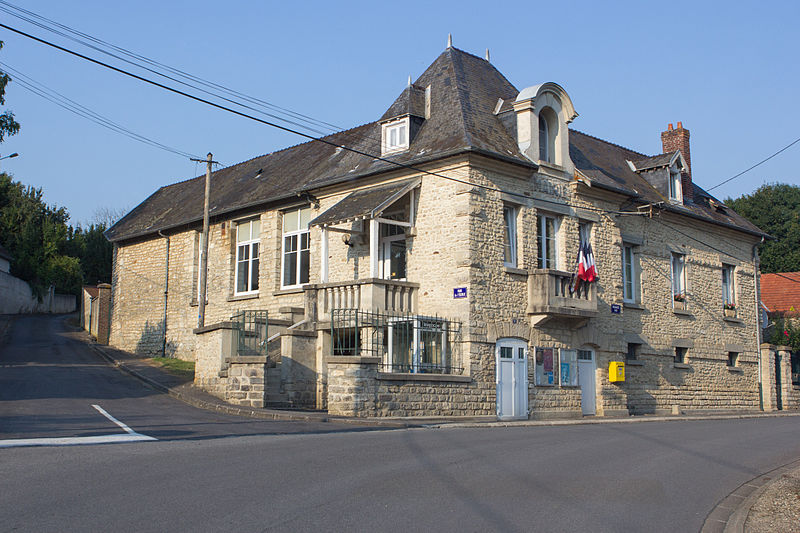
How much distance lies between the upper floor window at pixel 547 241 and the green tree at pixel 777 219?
3412cm

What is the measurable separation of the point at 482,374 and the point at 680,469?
29.4 ft

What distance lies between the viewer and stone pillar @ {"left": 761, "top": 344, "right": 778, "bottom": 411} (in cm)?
2892

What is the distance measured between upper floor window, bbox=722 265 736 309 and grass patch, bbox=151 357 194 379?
61.8 ft

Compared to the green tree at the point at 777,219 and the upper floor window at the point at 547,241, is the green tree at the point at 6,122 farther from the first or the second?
the green tree at the point at 777,219

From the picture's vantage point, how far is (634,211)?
24453mm

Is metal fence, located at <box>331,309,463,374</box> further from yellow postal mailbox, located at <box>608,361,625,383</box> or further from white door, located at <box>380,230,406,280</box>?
yellow postal mailbox, located at <box>608,361,625,383</box>

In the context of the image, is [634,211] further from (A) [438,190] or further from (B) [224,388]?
(B) [224,388]

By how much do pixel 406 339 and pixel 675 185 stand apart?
44.1 feet

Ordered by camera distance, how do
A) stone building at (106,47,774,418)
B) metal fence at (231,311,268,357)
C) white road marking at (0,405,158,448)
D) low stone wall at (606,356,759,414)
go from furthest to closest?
low stone wall at (606,356,759,414) < metal fence at (231,311,268,357) < stone building at (106,47,774,418) < white road marking at (0,405,158,448)

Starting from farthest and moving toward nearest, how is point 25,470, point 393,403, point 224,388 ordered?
point 224,388 < point 393,403 < point 25,470

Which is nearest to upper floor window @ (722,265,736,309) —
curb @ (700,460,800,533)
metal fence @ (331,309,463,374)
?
metal fence @ (331,309,463,374)

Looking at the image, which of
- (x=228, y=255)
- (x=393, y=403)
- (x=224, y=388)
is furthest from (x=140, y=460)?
(x=228, y=255)

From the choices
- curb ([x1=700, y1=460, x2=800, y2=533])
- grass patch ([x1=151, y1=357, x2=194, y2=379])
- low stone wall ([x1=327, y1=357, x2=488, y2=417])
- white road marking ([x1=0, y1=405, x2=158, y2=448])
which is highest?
grass patch ([x1=151, y1=357, x2=194, y2=379])

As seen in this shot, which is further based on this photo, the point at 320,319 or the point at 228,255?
the point at 228,255
